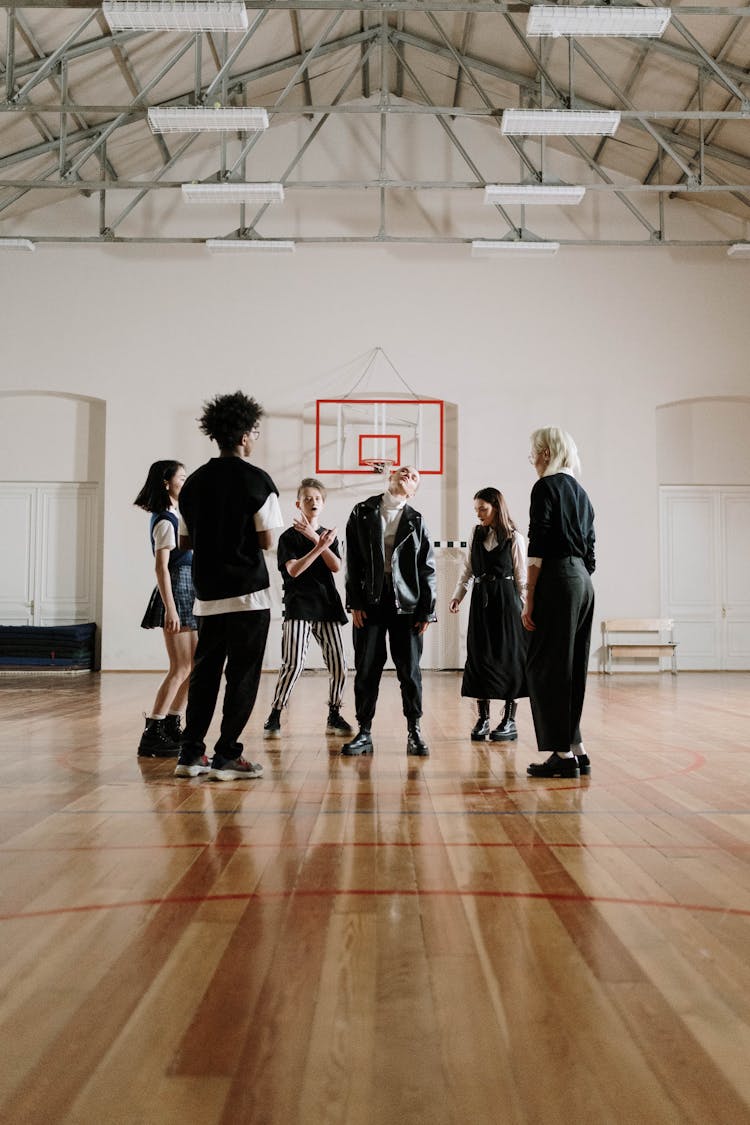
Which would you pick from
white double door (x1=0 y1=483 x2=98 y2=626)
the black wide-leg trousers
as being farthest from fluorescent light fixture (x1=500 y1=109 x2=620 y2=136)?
white double door (x1=0 y1=483 x2=98 y2=626)

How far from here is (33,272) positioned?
11.7 meters

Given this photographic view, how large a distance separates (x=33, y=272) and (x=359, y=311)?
396 cm

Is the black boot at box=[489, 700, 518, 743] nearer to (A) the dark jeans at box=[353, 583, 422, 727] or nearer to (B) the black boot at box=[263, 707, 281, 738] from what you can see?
(A) the dark jeans at box=[353, 583, 422, 727]

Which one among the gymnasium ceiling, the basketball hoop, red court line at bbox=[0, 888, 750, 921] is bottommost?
red court line at bbox=[0, 888, 750, 921]

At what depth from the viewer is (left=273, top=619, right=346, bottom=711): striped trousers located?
198 inches

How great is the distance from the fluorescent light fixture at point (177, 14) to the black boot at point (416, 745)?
5.18 metres


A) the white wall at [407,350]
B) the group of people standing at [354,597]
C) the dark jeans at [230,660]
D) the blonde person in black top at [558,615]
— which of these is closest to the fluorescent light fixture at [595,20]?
the group of people standing at [354,597]

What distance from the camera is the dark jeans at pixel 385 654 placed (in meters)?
4.45

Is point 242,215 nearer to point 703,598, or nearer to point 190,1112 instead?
point 703,598

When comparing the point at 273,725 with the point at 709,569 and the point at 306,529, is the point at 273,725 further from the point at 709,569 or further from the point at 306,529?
the point at 709,569

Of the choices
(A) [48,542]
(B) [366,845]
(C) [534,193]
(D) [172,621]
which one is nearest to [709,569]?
(C) [534,193]

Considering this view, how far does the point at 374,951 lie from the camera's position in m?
1.82

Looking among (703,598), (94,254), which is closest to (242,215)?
(94,254)

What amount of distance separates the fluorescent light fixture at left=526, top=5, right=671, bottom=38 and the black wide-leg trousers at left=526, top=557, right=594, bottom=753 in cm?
482
